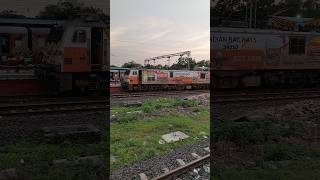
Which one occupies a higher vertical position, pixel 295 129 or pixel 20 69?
pixel 20 69

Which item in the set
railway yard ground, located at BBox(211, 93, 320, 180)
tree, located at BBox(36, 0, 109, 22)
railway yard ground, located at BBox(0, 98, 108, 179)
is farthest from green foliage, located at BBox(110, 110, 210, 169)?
tree, located at BBox(36, 0, 109, 22)

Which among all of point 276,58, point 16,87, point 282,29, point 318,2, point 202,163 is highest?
point 318,2

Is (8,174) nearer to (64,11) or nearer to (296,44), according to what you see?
(64,11)

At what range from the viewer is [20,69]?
13070 millimetres

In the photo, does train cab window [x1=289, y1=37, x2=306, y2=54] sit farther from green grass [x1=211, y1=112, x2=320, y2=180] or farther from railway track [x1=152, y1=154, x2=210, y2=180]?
railway track [x1=152, y1=154, x2=210, y2=180]

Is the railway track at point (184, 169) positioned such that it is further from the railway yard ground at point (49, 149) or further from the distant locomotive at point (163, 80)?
the distant locomotive at point (163, 80)

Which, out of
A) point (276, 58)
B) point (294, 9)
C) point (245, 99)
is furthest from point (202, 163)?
point (294, 9)

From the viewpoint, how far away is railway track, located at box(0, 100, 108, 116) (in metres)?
9.06

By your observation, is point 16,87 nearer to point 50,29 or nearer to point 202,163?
point 50,29

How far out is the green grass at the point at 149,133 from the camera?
20.1 feet

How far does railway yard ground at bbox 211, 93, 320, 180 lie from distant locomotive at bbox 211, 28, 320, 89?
4562 mm

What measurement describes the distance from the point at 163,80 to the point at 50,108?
Result: 14487 mm

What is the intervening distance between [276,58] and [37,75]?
8976 millimetres

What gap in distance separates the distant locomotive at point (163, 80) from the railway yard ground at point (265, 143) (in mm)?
12039
